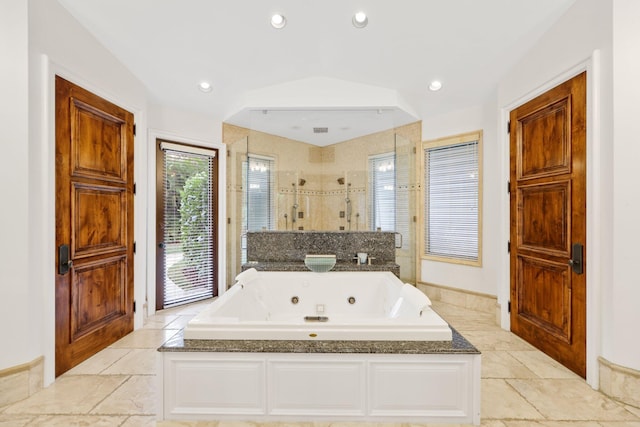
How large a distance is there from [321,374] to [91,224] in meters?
2.17

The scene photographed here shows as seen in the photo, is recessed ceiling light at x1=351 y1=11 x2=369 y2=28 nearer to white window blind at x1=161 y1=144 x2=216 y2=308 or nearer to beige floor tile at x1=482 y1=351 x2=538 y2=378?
white window blind at x1=161 y1=144 x2=216 y2=308

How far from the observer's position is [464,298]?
12.3 ft

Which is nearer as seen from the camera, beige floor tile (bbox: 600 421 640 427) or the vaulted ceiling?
beige floor tile (bbox: 600 421 640 427)

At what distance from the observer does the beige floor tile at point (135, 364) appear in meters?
2.26

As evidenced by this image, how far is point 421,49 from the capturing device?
2820 mm

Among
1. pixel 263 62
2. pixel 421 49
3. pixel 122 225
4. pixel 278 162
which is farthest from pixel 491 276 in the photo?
pixel 122 225

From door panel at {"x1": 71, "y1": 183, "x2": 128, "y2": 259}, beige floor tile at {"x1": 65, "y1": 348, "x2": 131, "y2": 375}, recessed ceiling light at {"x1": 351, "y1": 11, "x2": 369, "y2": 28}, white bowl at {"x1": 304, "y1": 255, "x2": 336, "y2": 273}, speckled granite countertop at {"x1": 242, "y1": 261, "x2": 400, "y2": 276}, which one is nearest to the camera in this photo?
beige floor tile at {"x1": 65, "y1": 348, "x2": 131, "y2": 375}

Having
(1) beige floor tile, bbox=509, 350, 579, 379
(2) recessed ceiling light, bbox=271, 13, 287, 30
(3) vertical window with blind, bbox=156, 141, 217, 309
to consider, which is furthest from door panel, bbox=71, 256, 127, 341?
(1) beige floor tile, bbox=509, 350, 579, 379

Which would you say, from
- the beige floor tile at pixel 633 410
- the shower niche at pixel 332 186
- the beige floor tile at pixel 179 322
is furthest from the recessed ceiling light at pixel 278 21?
the beige floor tile at pixel 633 410

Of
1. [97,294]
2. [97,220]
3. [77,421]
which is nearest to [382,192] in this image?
[97,220]

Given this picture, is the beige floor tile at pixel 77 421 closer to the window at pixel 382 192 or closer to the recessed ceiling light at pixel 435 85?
the window at pixel 382 192

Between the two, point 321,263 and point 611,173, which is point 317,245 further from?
point 611,173

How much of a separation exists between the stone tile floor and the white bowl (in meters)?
1.50

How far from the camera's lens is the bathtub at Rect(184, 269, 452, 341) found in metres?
1.72
